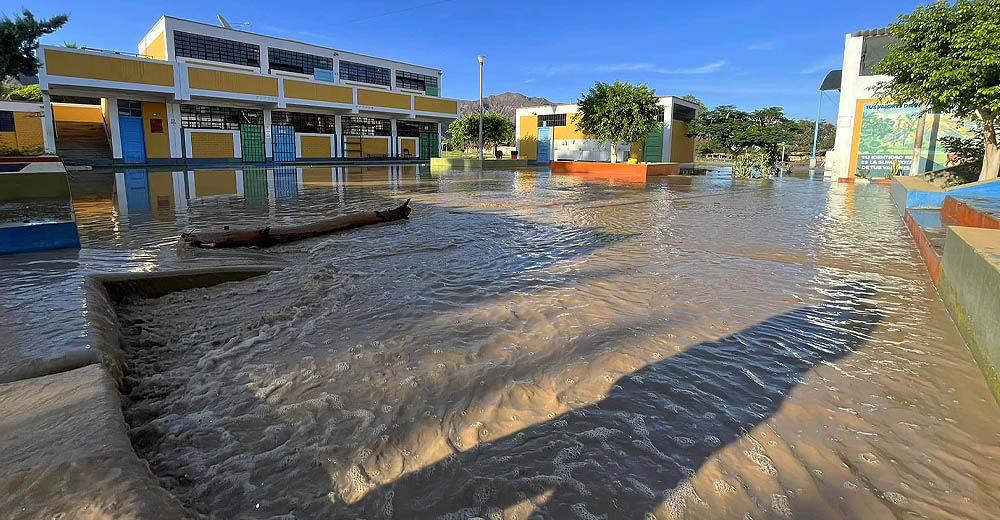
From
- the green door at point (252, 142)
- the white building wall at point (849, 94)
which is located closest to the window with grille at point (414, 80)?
the green door at point (252, 142)

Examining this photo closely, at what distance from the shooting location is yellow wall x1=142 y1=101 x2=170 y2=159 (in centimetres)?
2908

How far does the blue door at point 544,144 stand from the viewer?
44.6m

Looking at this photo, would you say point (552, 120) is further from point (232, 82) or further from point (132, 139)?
point (132, 139)

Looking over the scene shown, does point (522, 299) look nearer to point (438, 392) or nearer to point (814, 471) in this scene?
point (438, 392)

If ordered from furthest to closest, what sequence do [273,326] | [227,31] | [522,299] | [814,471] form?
[227,31] → [522,299] → [273,326] → [814,471]

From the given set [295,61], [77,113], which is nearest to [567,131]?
[295,61]

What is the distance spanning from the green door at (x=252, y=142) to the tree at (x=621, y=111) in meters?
20.3

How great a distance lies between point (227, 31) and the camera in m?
32.4

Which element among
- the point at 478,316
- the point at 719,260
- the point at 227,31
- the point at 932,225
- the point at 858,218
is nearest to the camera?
the point at 478,316

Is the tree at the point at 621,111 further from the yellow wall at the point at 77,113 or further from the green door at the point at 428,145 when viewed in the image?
the yellow wall at the point at 77,113

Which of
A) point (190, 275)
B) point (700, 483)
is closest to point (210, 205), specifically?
point (190, 275)

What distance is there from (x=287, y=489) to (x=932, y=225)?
30.2 feet

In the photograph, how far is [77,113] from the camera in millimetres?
32375

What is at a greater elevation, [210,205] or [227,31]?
[227,31]
